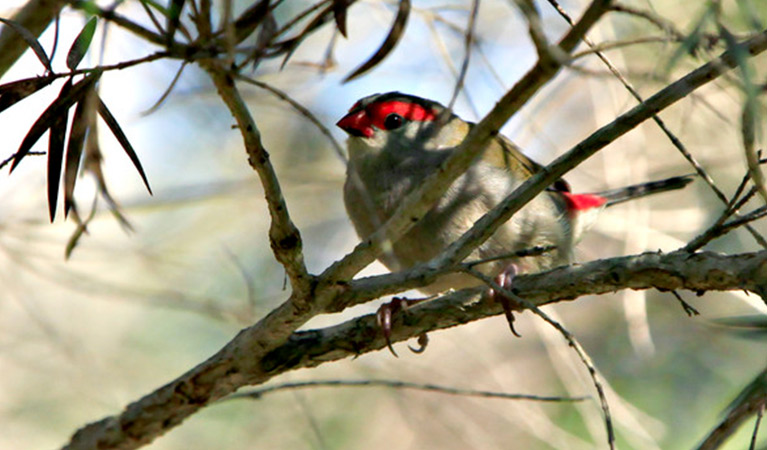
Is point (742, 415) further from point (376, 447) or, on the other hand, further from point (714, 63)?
point (376, 447)

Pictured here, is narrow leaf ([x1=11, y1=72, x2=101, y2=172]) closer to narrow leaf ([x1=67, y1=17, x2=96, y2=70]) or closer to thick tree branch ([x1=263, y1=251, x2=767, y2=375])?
narrow leaf ([x1=67, y1=17, x2=96, y2=70])

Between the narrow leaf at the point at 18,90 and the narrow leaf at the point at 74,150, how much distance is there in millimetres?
125

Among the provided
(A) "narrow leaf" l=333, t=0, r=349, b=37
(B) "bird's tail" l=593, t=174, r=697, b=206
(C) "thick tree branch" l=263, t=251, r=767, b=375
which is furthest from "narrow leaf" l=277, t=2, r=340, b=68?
(B) "bird's tail" l=593, t=174, r=697, b=206

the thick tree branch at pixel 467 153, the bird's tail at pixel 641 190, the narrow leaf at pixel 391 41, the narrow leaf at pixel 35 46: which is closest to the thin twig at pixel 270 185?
the thick tree branch at pixel 467 153

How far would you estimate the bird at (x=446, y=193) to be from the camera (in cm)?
370

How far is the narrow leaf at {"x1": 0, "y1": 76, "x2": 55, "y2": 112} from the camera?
2221mm

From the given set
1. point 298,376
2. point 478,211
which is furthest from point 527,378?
point 478,211

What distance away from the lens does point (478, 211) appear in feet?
12.2

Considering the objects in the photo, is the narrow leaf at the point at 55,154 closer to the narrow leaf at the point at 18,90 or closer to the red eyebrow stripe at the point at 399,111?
the narrow leaf at the point at 18,90

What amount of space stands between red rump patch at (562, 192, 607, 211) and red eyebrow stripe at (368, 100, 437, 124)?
762 mm

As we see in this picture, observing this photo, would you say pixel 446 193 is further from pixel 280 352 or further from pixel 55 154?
pixel 55 154

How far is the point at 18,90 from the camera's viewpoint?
222 centimetres

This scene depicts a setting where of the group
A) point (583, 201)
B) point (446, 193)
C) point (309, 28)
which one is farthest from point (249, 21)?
point (583, 201)

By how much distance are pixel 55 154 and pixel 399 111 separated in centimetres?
215
